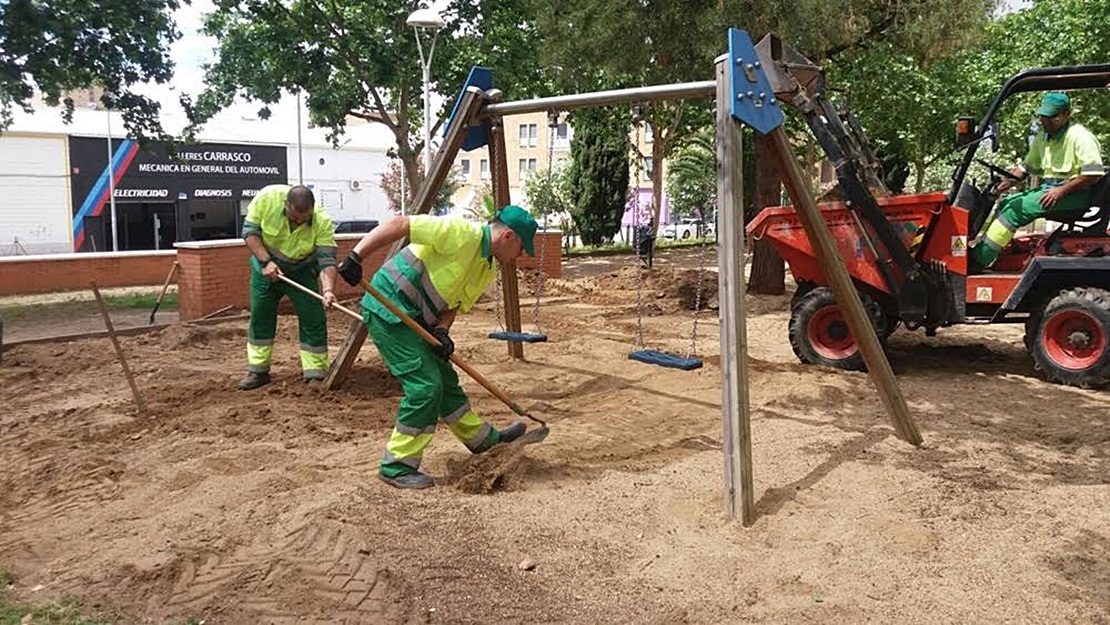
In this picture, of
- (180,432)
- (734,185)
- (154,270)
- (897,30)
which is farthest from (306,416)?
(154,270)

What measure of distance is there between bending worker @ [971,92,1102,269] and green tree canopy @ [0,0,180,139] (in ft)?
38.0

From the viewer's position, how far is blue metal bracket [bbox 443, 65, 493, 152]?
6988mm

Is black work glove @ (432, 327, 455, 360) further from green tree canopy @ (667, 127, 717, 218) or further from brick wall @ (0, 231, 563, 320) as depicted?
green tree canopy @ (667, 127, 717, 218)

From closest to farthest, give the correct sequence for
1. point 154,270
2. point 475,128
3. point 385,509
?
1. point 385,509
2. point 475,128
3. point 154,270

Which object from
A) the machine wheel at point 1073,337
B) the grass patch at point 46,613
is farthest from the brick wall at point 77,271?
the machine wheel at point 1073,337

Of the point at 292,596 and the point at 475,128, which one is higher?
the point at 475,128

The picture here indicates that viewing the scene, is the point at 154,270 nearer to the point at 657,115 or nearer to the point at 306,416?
the point at 306,416

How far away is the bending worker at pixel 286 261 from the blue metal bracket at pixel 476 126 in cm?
124

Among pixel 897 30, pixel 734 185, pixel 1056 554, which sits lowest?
pixel 1056 554

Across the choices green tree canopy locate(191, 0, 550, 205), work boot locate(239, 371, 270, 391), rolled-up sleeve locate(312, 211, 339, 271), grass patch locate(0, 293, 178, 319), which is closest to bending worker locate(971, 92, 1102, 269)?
rolled-up sleeve locate(312, 211, 339, 271)

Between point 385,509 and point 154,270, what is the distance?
41.5 ft

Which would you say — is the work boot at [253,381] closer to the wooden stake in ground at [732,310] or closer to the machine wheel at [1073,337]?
A: the wooden stake in ground at [732,310]

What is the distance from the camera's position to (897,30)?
11.8 m

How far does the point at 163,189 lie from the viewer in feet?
114
